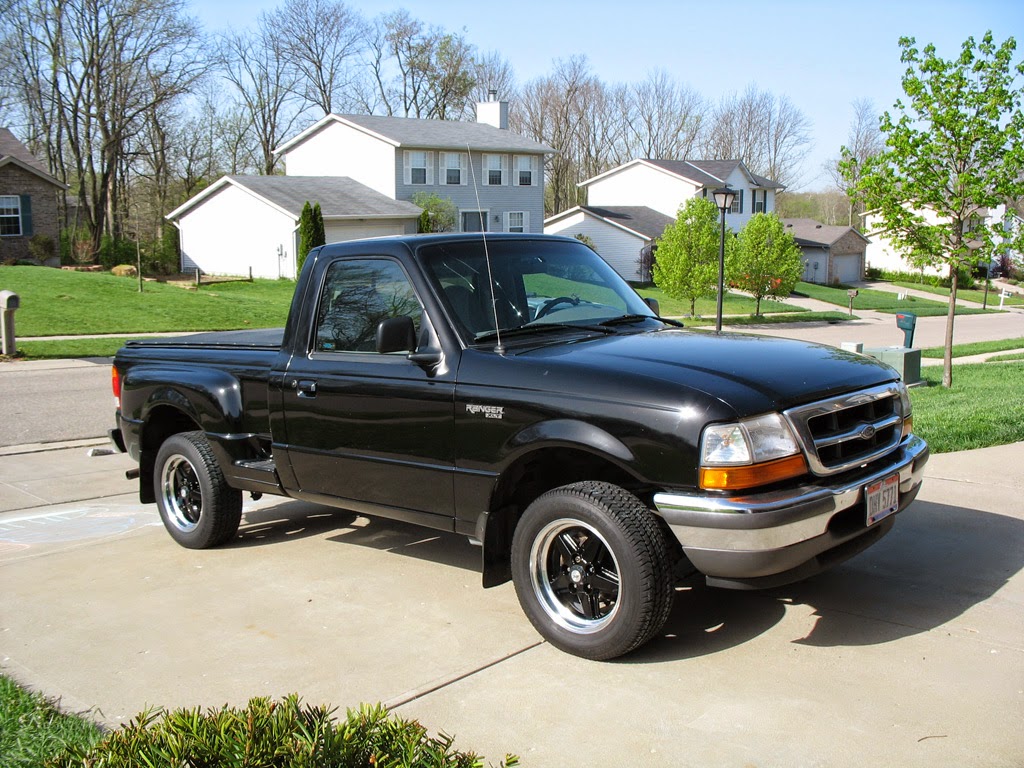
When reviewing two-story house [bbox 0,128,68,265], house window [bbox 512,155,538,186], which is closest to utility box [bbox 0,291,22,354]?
two-story house [bbox 0,128,68,265]

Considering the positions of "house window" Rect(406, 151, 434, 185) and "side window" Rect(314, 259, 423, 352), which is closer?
"side window" Rect(314, 259, 423, 352)

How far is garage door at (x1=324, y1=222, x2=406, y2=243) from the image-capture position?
43.5 m

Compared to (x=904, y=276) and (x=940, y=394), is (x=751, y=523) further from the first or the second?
(x=904, y=276)

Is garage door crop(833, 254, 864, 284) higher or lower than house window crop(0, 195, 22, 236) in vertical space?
lower

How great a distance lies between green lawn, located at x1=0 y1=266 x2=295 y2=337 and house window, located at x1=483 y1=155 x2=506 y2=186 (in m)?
Answer: 19.9

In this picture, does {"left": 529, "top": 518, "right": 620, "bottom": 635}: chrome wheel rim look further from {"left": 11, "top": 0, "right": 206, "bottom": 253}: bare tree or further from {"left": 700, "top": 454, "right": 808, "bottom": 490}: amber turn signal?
{"left": 11, "top": 0, "right": 206, "bottom": 253}: bare tree

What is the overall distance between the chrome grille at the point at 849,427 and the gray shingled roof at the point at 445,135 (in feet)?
146

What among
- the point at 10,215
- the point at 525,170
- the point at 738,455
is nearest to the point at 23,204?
the point at 10,215

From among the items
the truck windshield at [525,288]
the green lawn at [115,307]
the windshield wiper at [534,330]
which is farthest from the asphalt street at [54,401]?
the windshield wiper at [534,330]

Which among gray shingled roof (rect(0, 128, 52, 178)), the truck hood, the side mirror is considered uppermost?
gray shingled roof (rect(0, 128, 52, 178))

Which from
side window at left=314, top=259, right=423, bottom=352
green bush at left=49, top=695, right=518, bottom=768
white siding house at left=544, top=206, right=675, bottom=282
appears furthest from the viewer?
white siding house at left=544, top=206, right=675, bottom=282

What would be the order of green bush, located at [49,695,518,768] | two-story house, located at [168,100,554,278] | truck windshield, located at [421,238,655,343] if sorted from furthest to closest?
two-story house, located at [168,100,554,278] < truck windshield, located at [421,238,655,343] < green bush, located at [49,695,518,768]

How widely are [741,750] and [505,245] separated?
310 centimetres

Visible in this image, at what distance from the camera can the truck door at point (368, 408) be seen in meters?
5.16
